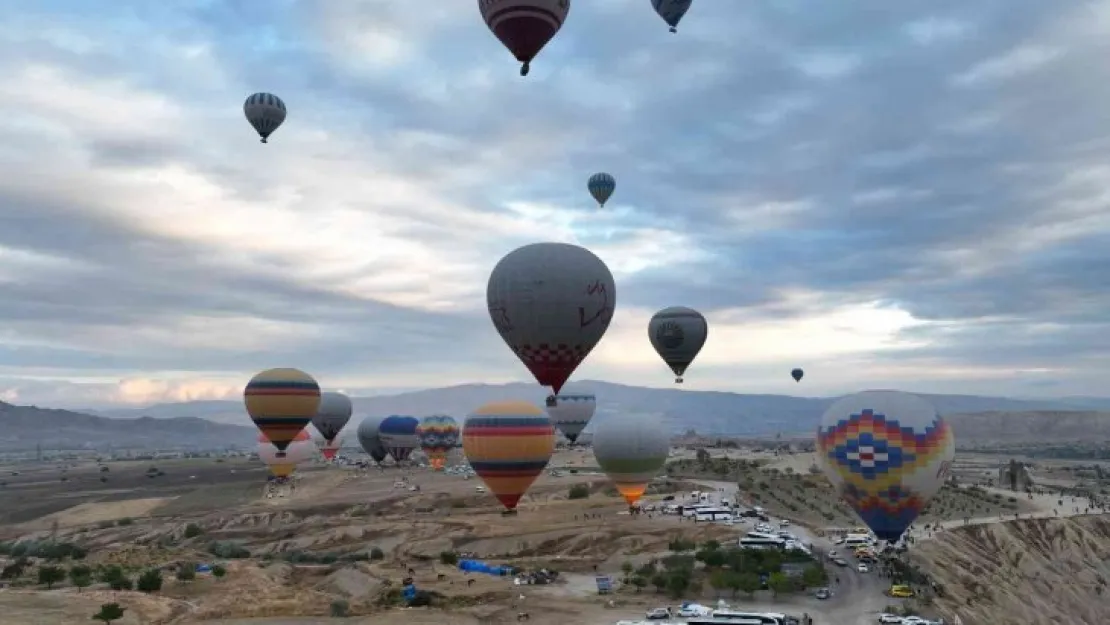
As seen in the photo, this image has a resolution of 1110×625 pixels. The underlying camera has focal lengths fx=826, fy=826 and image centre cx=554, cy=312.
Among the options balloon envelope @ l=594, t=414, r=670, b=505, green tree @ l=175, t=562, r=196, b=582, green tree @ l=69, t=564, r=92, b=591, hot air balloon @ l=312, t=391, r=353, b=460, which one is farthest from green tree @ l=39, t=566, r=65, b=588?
hot air balloon @ l=312, t=391, r=353, b=460

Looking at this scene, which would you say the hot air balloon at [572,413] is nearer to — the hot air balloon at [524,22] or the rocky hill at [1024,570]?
the rocky hill at [1024,570]

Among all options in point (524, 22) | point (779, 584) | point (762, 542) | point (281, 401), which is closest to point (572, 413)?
point (281, 401)

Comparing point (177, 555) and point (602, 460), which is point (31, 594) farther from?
point (602, 460)

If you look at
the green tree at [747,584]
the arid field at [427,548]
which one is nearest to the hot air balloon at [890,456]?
the arid field at [427,548]

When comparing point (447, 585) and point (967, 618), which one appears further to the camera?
point (447, 585)

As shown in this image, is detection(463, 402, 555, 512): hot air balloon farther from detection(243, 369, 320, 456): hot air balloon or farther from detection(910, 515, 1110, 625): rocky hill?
detection(243, 369, 320, 456): hot air balloon

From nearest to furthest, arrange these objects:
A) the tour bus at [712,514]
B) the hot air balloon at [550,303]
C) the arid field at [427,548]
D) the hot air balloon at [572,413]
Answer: the hot air balloon at [550,303], the arid field at [427,548], the tour bus at [712,514], the hot air balloon at [572,413]

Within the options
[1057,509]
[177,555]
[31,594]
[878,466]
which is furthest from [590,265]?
[1057,509]
